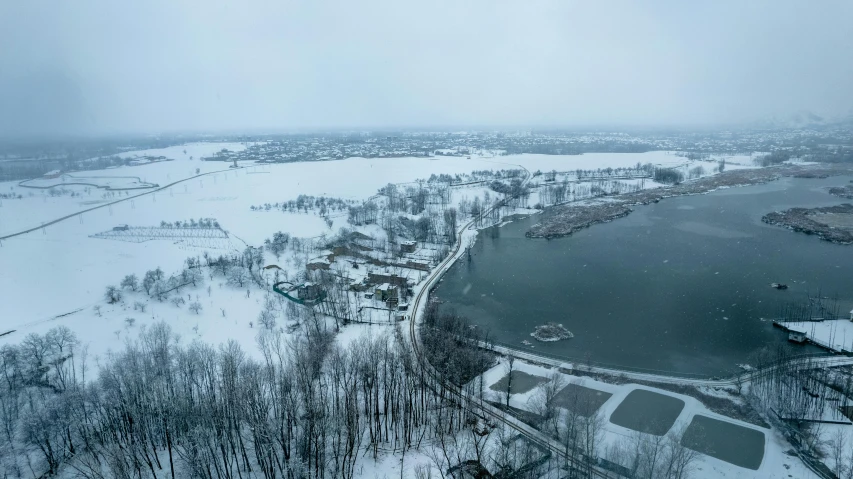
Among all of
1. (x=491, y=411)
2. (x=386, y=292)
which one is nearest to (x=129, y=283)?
(x=386, y=292)

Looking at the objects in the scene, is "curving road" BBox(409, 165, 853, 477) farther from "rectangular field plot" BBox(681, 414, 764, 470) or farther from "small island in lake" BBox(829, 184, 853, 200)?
"small island in lake" BBox(829, 184, 853, 200)

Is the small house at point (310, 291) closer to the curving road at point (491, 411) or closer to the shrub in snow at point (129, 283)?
the curving road at point (491, 411)

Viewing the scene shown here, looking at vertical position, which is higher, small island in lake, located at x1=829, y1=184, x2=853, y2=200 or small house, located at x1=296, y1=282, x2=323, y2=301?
small island in lake, located at x1=829, y1=184, x2=853, y2=200

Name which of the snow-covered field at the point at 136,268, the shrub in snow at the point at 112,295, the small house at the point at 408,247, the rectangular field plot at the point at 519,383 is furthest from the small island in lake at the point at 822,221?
the shrub in snow at the point at 112,295

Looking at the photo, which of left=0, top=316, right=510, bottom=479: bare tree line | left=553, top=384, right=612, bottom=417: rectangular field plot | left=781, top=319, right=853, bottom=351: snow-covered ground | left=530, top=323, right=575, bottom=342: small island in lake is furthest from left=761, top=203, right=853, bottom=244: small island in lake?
left=0, top=316, right=510, bottom=479: bare tree line

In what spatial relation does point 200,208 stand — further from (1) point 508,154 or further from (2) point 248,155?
(1) point 508,154
